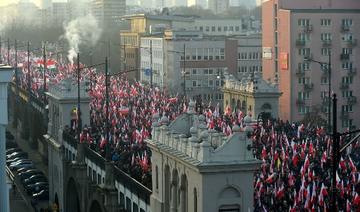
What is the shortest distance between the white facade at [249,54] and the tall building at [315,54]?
24863mm

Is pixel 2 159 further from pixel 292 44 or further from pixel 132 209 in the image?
pixel 292 44

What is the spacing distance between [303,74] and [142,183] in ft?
149

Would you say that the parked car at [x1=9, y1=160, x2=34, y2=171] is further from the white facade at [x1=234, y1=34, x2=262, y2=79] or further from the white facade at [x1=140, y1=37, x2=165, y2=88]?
the white facade at [x1=234, y1=34, x2=262, y2=79]

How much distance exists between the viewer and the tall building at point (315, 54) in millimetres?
74750

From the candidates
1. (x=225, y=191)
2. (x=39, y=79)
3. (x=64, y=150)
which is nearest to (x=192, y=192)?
(x=225, y=191)

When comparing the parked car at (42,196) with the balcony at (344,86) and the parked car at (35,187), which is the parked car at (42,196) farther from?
the balcony at (344,86)

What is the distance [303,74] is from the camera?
75000mm

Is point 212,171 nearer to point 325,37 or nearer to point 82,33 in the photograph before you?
point 325,37

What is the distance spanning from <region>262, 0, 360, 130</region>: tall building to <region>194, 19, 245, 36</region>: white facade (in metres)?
50.2

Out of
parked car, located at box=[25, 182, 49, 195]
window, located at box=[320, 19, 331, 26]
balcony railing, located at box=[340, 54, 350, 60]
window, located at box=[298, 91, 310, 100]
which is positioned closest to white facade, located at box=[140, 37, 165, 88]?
A: window, located at box=[298, 91, 310, 100]

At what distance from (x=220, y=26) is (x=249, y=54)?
27698 millimetres

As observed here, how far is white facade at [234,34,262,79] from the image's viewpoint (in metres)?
102

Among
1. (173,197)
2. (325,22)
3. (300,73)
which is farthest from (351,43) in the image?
(173,197)

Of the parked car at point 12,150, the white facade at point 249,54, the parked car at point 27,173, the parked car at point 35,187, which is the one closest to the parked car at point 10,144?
the parked car at point 12,150
